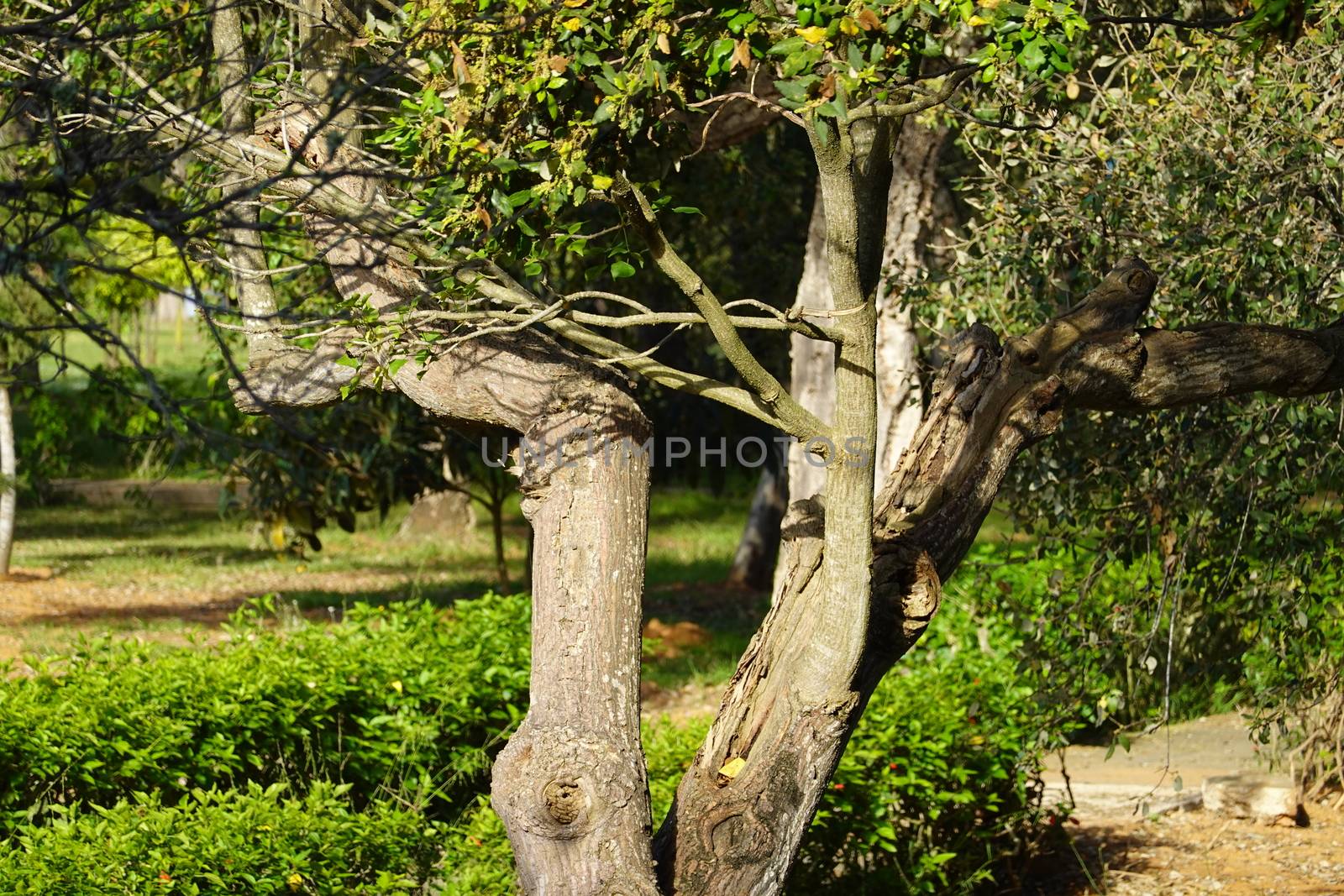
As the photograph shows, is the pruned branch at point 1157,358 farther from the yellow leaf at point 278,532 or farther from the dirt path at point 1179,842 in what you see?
the yellow leaf at point 278,532

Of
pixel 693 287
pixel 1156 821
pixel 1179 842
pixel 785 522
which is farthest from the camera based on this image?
pixel 1156 821

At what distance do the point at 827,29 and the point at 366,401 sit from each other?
23.8ft

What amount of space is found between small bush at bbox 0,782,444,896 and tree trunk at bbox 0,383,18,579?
26.9 feet

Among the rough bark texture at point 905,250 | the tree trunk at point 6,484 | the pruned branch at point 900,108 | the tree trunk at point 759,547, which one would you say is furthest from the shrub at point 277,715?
the tree trunk at point 759,547

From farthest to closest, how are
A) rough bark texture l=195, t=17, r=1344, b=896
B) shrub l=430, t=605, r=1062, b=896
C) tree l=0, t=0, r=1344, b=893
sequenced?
1. shrub l=430, t=605, r=1062, b=896
2. rough bark texture l=195, t=17, r=1344, b=896
3. tree l=0, t=0, r=1344, b=893

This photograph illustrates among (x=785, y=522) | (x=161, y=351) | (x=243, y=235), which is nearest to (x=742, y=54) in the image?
(x=785, y=522)

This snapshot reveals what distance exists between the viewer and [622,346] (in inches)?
141

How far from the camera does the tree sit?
2924 millimetres

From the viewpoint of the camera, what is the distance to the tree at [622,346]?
9.59 ft

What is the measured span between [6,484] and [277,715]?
8.16 m

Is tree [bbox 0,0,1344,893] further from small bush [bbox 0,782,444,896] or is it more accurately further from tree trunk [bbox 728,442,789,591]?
tree trunk [bbox 728,442,789,591]

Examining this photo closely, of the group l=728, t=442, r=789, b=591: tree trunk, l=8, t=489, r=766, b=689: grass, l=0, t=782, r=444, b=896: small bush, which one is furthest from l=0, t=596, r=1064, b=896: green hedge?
l=728, t=442, r=789, b=591: tree trunk

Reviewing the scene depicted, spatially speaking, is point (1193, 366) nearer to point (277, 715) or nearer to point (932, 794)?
point (932, 794)

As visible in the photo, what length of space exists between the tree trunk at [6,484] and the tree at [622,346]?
9090 millimetres
